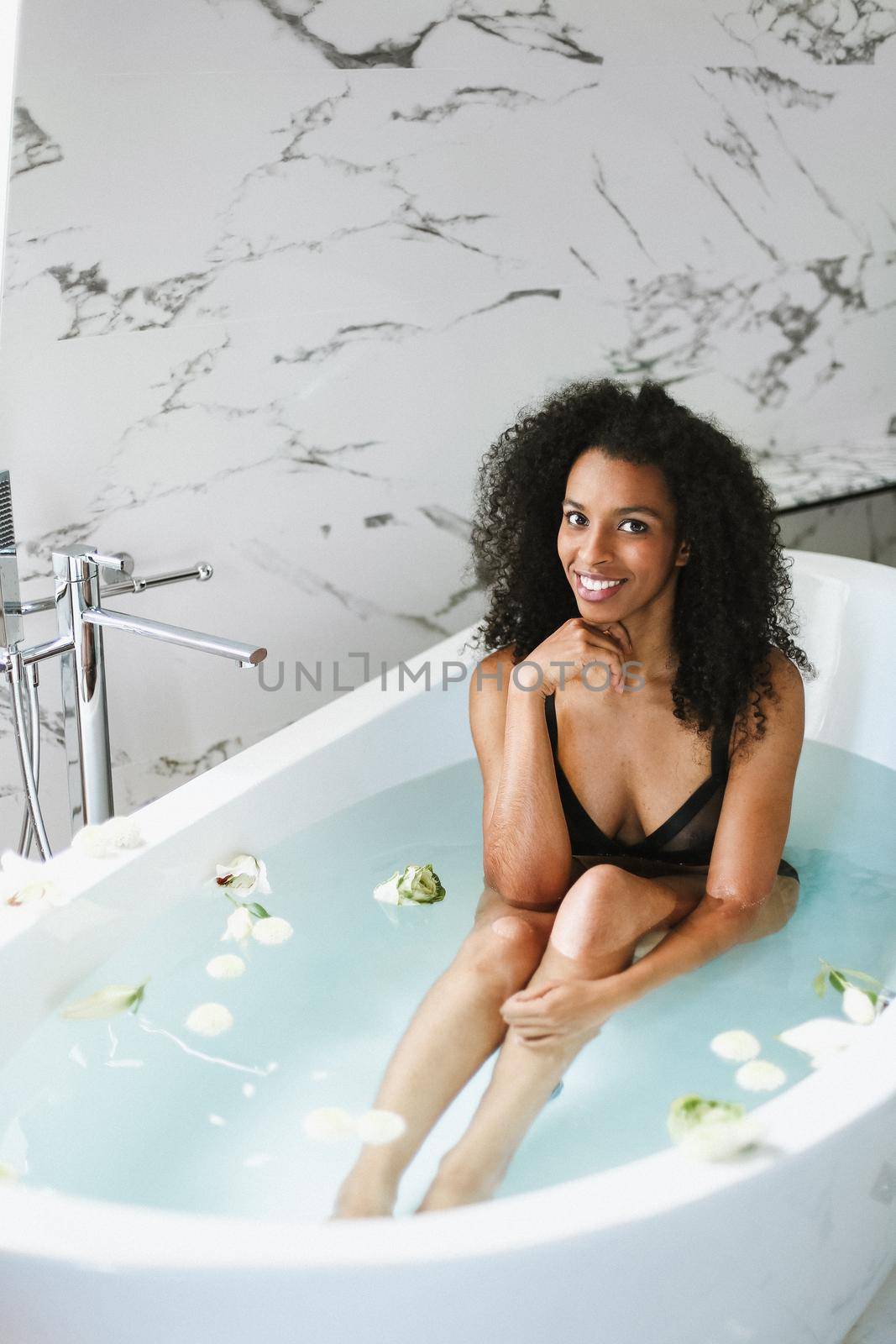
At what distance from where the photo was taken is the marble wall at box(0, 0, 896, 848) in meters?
1.98

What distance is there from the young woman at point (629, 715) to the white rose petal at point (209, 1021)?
0.24m

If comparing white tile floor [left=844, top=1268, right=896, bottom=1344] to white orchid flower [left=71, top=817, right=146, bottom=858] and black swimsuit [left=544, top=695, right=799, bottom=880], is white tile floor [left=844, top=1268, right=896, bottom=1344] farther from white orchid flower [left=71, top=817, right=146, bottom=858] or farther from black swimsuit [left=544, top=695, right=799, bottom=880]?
white orchid flower [left=71, top=817, right=146, bottom=858]

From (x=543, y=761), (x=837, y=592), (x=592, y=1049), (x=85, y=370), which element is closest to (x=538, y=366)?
(x=837, y=592)

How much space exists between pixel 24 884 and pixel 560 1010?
638mm

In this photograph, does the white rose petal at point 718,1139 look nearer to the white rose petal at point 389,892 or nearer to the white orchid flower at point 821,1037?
the white orchid flower at point 821,1037

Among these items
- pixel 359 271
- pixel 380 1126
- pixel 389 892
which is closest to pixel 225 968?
pixel 389 892

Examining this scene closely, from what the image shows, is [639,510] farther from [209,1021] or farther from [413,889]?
[209,1021]

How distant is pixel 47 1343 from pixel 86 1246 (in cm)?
12

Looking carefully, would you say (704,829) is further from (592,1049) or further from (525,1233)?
(525,1233)

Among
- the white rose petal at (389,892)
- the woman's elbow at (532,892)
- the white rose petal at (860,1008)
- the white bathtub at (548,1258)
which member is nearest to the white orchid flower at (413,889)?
the white rose petal at (389,892)

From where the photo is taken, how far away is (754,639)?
67.2 inches

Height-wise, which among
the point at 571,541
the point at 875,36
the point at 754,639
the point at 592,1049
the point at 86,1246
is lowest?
the point at 592,1049

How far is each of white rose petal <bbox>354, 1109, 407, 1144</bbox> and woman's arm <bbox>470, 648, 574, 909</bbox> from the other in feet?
1.39

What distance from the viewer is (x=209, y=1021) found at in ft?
4.83
